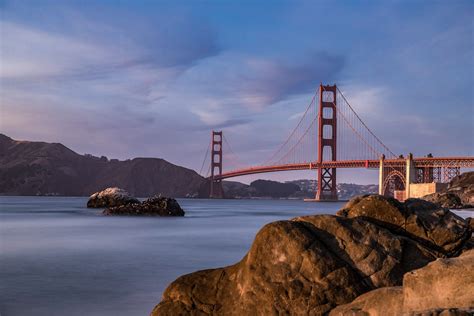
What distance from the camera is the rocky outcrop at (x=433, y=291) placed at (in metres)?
4.09

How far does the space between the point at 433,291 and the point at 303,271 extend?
1.53m

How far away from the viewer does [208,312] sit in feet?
18.9

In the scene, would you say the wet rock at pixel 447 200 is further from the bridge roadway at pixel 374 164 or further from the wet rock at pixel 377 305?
the wet rock at pixel 377 305

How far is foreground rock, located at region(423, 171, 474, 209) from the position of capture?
49969 millimetres

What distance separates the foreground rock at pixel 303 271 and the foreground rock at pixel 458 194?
4541cm

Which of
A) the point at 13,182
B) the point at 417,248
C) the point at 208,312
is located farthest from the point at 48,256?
the point at 13,182

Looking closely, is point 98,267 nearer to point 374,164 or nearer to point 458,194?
point 458,194

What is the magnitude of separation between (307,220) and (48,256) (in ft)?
32.0

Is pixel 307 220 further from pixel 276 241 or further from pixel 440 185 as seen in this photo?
pixel 440 185

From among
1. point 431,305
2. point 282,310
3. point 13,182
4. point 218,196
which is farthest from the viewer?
point 13,182

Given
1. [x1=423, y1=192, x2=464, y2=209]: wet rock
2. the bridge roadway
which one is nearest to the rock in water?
[x1=423, y1=192, x2=464, y2=209]: wet rock

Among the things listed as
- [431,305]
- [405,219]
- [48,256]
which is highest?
[405,219]

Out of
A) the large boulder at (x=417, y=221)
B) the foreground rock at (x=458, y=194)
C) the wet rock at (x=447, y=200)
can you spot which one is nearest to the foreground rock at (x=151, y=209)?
the foreground rock at (x=458, y=194)

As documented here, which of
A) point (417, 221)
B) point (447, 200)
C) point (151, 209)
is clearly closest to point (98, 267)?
point (417, 221)
